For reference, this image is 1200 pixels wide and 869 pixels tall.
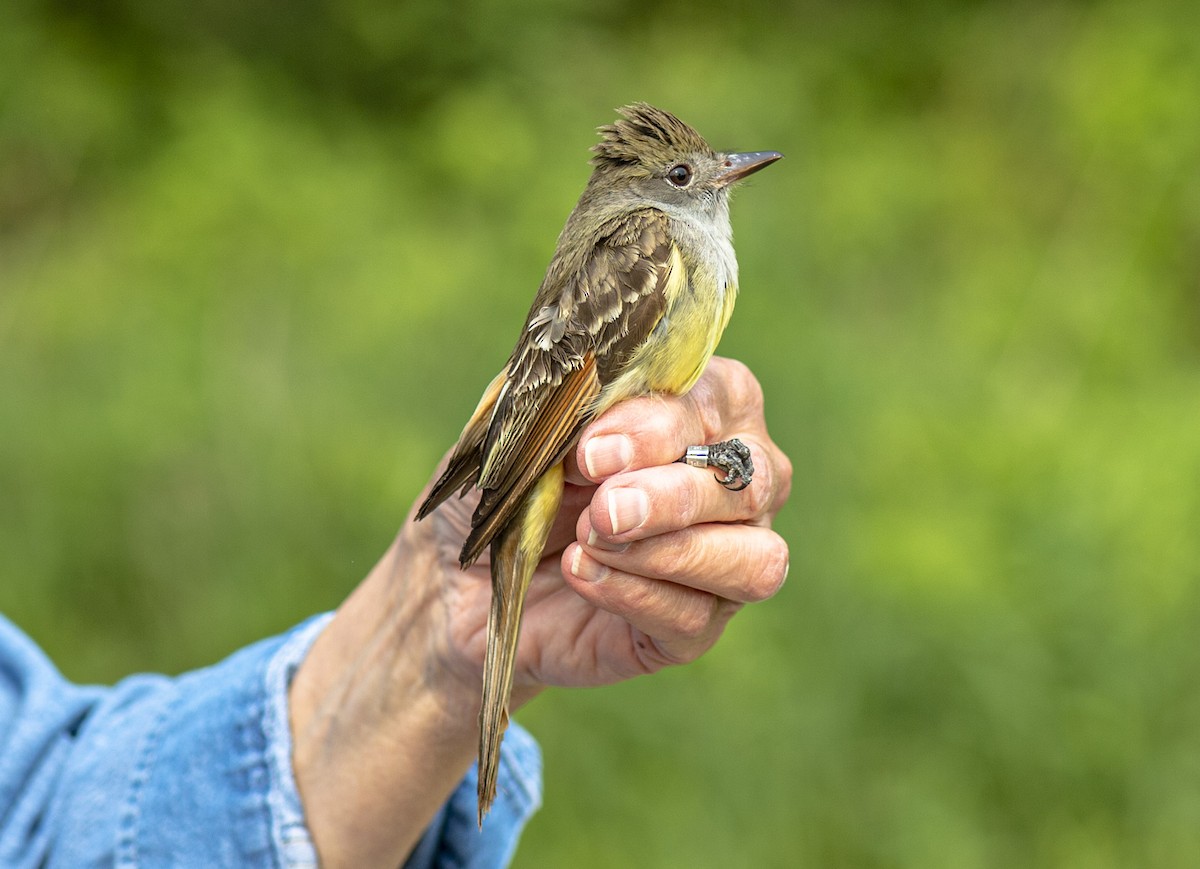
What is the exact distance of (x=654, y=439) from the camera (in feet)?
7.98

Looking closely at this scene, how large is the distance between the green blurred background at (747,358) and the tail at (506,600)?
6.01ft

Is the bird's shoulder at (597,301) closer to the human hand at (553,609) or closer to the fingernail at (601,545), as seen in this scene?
the human hand at (553,609)

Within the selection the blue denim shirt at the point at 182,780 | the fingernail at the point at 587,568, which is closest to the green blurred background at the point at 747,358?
the blue denim shirt at the point at 182,780

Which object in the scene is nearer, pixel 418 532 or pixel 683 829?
pixel 418 532

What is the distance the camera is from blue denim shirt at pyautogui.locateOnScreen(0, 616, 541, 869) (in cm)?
268

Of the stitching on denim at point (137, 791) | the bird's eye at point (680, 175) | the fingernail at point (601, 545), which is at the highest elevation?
the bird's eye at point (680, 175)

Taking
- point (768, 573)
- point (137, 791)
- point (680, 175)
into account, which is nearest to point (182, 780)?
point (137, 791)

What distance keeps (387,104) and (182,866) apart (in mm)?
7872

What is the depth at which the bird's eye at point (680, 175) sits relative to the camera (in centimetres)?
305

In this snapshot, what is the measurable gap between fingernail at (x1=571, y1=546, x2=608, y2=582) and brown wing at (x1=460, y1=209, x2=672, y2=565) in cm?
18

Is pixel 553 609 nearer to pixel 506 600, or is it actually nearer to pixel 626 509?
pixel 506 600

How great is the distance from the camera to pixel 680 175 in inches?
120

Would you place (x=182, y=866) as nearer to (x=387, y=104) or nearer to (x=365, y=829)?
(x=365, y=829)

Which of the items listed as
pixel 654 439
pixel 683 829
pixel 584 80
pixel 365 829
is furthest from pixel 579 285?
pixel 584 80
